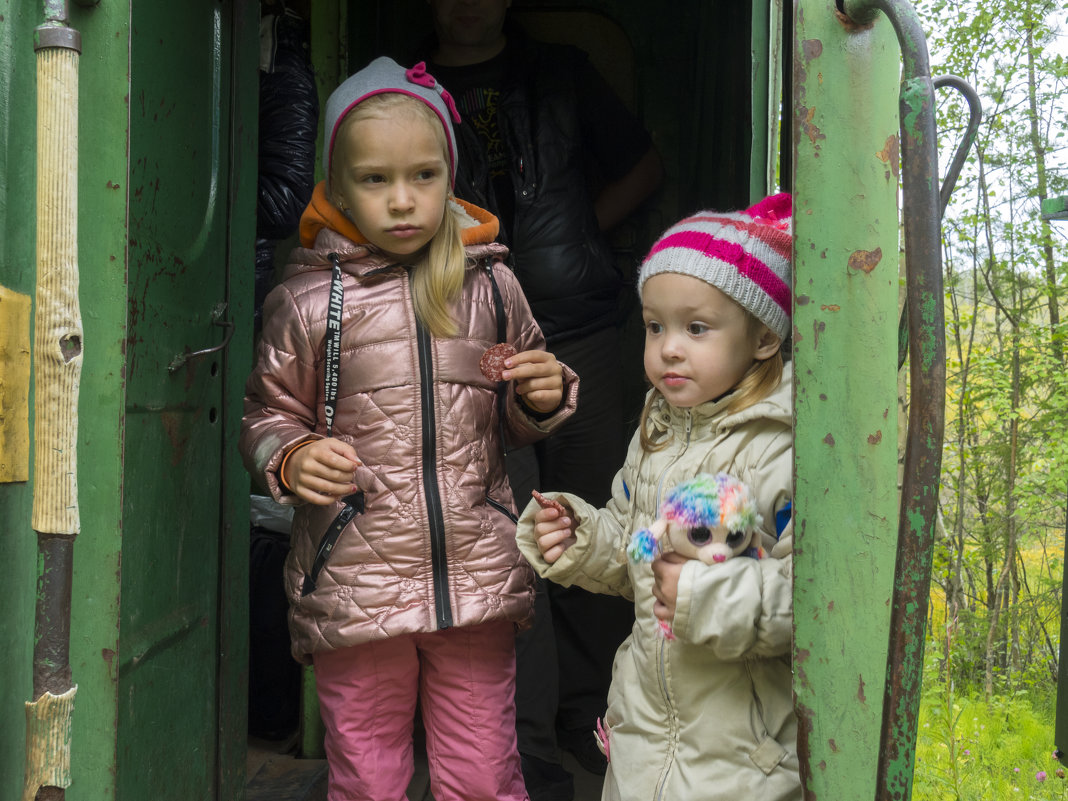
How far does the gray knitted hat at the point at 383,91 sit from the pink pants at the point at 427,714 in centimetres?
103

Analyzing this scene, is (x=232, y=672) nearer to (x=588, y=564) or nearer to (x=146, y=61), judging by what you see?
(x=588, y=564)

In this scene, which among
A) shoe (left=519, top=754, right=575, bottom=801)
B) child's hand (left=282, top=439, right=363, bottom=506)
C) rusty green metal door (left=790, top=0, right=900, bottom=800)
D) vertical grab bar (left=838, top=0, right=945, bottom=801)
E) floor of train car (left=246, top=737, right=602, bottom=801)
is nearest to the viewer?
vertical grab bar (left=838, top=0, right=945, bottom=801)

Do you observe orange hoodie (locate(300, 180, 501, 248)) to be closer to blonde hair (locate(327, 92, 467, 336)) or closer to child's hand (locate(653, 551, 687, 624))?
blonde hair (locate(327, 92, 467, 336))

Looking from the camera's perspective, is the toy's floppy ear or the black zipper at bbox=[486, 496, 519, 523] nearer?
the toy's floppy ear

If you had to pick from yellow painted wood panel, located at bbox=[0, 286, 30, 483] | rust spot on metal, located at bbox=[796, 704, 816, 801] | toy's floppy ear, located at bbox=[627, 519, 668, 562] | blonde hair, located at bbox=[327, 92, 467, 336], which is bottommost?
rust spot on metal, located at bbox=[796, 704, 816, 801]

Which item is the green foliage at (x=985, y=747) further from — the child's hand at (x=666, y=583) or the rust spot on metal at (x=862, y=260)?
the rust spot on metal at (x=862, y=260)

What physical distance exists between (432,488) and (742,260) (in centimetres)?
76

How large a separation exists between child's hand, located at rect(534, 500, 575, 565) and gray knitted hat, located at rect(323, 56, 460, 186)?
0.83 m

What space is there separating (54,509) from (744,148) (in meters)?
2.44

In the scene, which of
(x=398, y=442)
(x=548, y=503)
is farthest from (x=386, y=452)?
(x=548, y=503)

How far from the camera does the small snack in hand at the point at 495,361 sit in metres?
2.01

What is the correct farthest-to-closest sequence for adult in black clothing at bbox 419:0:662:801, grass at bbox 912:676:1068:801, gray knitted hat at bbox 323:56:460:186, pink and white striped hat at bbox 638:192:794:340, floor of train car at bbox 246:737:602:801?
grass at bbox 912:676:1068:801 → adult in black clothing at bbox 419:0:662:801 → floor of train car at bbox 246:737:602:801 → gray knitted hat at bbox 323:56:460:186 → pink and white striped hat at bbox 638:192:794:340

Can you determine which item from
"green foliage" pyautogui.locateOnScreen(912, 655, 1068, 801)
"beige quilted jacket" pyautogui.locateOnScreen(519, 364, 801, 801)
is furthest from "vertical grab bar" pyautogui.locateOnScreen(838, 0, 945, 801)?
"green foliage" pyautogui.locateOnScreen(912, 655, 1068, 801)

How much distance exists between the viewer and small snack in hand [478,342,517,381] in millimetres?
2012
